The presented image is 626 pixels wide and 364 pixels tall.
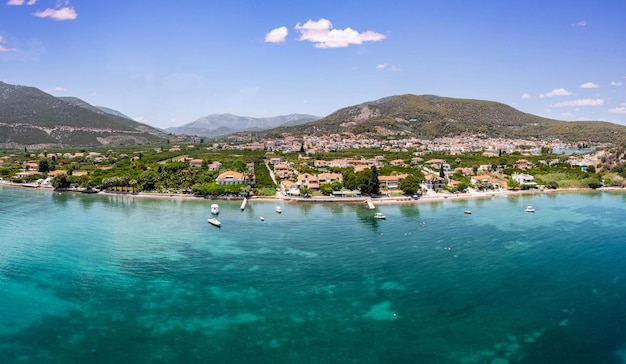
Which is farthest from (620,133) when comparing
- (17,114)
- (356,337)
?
(17,114)

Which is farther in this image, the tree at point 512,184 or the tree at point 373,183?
the tree at point 512,184

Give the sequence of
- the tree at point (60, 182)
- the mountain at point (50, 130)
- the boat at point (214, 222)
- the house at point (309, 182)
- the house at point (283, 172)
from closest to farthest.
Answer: the boat at point (214, 222)
the house at point (309, 182)
the tree at point (60, 182)
the house at point (283, 172)
the mountain at point (50, 130)

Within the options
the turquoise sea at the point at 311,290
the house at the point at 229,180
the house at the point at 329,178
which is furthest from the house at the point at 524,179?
the house at the point at 229,180

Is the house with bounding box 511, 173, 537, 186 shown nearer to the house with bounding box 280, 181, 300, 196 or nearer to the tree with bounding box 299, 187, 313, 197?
the tree with bounding box 299, 187, 313, 197

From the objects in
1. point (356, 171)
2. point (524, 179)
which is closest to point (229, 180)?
point (356, 171)

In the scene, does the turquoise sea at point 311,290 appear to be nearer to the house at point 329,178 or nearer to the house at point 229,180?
the house at point 229,180

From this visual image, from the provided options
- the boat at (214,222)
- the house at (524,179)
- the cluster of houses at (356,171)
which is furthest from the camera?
the house at (524,179)

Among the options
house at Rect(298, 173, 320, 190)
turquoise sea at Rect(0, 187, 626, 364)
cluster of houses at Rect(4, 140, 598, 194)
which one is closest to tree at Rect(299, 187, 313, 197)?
cluster of houses at Rect(4, 140, 598, 194)

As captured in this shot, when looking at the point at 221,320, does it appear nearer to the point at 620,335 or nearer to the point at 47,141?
the point at 620,335
